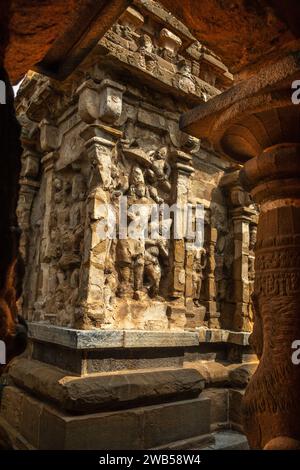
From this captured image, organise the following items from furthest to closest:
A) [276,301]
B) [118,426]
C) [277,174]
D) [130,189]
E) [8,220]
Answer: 1. [130,189]
2. [118,426]
3. [277,174]
4. [276,301]
5. [8,220]

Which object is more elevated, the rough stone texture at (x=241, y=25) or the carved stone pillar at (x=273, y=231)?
the rough stone texture at (x=241, y=25)

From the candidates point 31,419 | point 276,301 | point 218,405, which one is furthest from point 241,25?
point 218,405

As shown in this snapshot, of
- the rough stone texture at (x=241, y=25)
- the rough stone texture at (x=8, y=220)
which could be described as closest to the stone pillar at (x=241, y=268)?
the rough stone texture at (x=241, y=25)

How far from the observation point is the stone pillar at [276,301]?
6.42ft

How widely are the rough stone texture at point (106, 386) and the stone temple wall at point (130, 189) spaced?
1.92 feet

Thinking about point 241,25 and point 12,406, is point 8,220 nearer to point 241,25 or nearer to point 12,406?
point 241,25

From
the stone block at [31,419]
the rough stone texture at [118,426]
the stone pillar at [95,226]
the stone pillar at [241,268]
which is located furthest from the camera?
the stone pillar at [241,268]

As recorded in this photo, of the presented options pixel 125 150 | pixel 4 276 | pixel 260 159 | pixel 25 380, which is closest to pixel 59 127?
pixel 125 150

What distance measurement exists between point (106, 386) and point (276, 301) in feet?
7.37

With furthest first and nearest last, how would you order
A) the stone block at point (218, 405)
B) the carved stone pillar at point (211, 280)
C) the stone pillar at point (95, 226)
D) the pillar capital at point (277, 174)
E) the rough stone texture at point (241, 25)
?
the carved stone pillar at point (211, 280) → the stone block at point (218, 405) → the stone pillar at point (95, 226) → the pillar capital at point (277, 174) → the rough stone texture at point (241, 25)

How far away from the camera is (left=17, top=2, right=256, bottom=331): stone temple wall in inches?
171

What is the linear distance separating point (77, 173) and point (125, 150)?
757 millimetres

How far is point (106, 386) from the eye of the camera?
365cm

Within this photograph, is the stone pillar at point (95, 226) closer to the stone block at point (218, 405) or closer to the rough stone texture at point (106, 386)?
the rough stone texture at point (106, 386)
